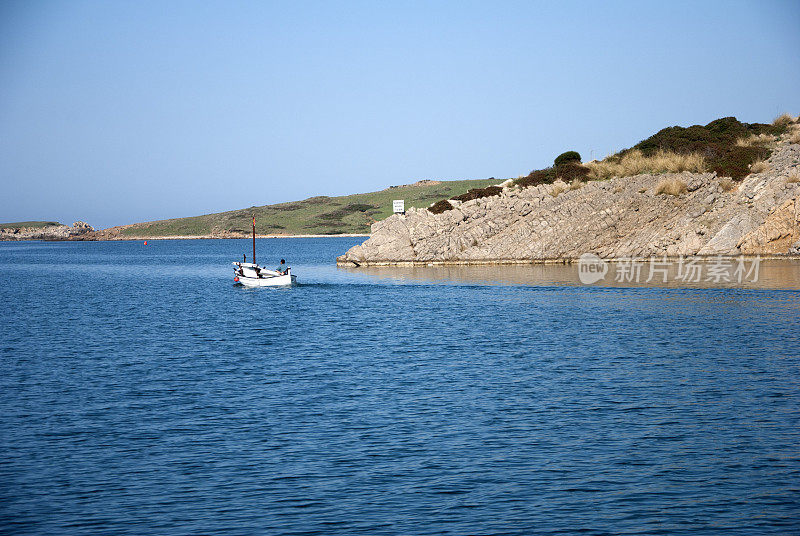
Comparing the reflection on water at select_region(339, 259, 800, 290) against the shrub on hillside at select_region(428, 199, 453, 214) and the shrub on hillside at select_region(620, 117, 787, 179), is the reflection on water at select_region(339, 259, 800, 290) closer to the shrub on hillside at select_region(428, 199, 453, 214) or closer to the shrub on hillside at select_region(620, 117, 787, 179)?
the shrub on hillside at select_region(428, 199, 453, 214)

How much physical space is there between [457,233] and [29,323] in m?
50.4

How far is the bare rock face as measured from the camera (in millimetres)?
71562

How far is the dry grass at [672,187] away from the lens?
78.0 m

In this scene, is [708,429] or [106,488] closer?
[106,488]

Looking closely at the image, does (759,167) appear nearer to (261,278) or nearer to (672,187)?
(672,187)

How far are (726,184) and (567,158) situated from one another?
25.8 m

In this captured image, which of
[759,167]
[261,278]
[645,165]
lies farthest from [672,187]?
[261,278]

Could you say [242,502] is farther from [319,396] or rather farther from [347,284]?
[347,284]

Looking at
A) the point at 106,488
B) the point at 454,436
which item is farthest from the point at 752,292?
the point at 106,488

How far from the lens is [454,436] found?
18484 mm
